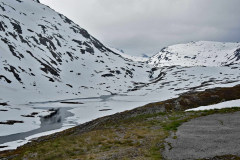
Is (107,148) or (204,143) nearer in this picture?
(204,143)

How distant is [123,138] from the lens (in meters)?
34.9

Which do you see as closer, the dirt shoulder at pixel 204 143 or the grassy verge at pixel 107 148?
the dirt shoulder at pixel 204 143

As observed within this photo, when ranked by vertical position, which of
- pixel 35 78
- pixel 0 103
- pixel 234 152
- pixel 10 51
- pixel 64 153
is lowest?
pixel 234 152

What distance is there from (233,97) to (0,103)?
104 meters

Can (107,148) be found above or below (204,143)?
above

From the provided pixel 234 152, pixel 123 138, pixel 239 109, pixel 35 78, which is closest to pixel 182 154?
pixel 234 152

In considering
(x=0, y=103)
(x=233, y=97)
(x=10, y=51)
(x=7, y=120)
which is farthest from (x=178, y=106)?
(x=10, y=51)

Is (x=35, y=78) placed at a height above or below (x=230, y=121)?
above

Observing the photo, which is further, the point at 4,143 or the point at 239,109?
the point at 4,143

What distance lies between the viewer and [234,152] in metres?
20.9

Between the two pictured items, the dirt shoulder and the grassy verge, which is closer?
the dirt shoulder

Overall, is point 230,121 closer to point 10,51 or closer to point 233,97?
point 233,97

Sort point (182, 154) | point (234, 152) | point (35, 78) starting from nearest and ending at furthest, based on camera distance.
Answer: point (234, 152), point (182, 154), point (35, 78)

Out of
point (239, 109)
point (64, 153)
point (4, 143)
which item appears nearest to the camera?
point (64, 153)
